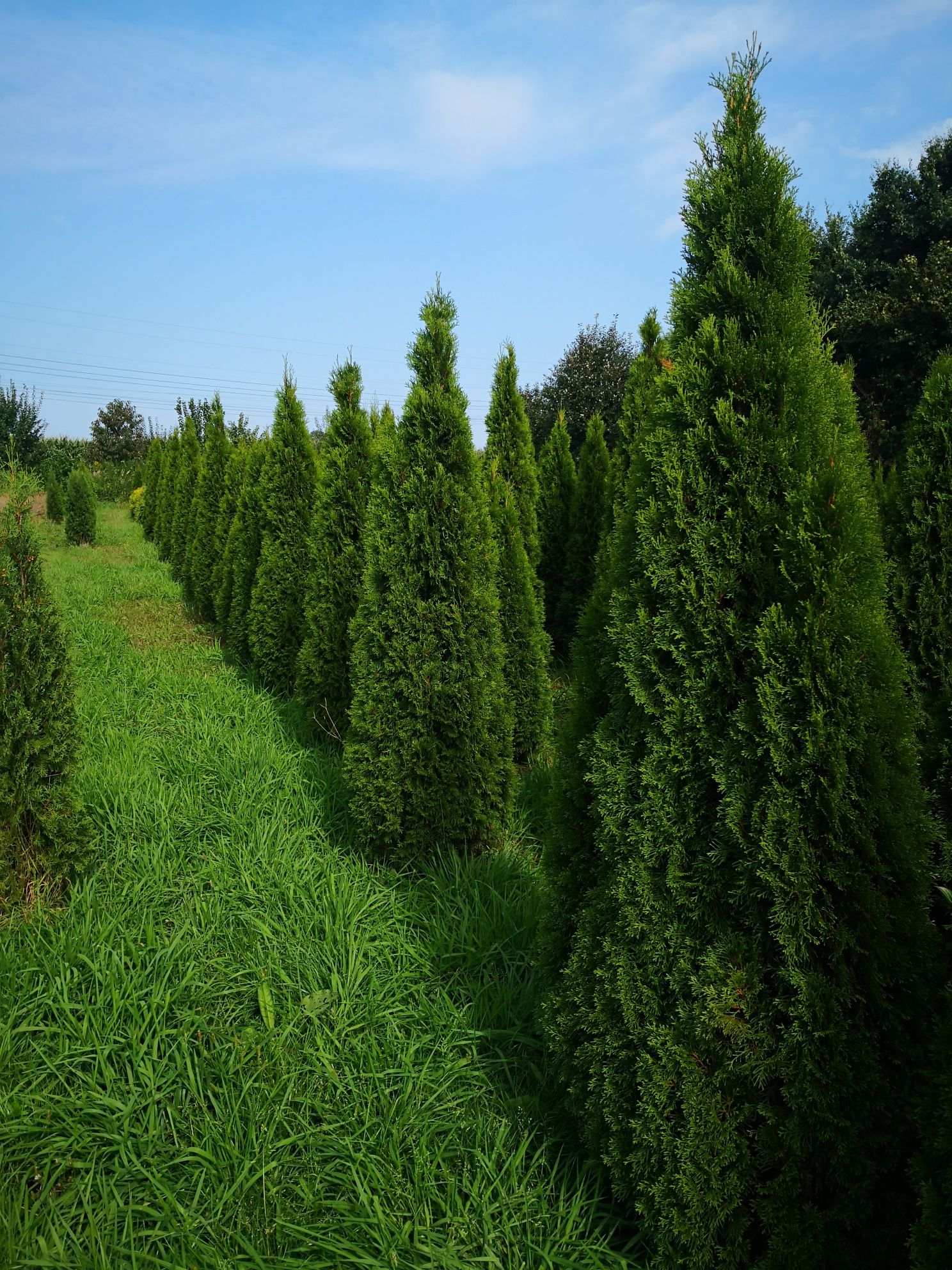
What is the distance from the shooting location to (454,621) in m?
5.20

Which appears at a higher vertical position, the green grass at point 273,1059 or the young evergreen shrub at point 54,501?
the young evergreen shrub at point 54,501

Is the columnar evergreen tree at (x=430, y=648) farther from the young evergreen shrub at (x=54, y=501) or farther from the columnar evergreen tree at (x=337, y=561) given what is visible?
the young evergreen shrub at (x=54, y=501)

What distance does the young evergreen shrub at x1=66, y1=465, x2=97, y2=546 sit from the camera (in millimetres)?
22359

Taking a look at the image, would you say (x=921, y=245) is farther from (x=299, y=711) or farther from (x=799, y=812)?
(x=799, y=812)

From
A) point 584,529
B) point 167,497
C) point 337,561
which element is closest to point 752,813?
point 337,561

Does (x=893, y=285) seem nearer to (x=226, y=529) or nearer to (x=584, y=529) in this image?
(x=584, y=529)

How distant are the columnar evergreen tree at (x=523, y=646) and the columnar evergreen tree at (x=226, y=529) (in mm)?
5457

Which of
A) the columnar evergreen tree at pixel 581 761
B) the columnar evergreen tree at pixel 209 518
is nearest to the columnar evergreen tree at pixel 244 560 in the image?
the columnar evergreen tree at pixel 209 518

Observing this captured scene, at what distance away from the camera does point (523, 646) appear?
701 centimetres

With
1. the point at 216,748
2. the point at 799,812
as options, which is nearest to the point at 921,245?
the point at 216,748

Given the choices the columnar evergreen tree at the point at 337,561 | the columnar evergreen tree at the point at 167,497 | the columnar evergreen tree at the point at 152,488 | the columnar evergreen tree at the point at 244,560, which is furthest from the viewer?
the columnar evergreen tree at the point at 152,488

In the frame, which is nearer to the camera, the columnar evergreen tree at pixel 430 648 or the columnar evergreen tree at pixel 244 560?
the columnar evergreen tree at pixel 430 648

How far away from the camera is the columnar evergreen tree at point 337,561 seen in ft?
23.6

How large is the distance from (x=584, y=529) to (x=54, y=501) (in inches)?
1018
